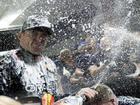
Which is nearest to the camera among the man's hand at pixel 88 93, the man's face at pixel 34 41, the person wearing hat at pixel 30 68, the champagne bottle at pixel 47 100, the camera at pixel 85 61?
the champagne bottle at pixel 47 100

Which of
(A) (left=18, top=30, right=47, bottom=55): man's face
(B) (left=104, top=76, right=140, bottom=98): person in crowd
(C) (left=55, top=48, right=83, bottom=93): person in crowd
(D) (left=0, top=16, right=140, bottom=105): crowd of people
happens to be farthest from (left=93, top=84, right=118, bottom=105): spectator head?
(C) (left=55, top=48, right=83, bottom=93): person in crowd

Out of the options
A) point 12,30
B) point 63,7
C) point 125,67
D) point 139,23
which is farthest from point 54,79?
point 63,7

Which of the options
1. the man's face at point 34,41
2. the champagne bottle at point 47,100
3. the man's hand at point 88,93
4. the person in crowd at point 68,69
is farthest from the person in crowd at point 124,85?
the champagne bottle at point 47,100

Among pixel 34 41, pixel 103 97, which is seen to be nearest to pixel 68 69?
pixel 34 41

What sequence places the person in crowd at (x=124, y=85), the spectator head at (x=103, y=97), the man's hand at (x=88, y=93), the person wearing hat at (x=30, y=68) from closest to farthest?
1. the man's hand at (x=88, y=93)
2. the spectator head at (x=103, y=97)
3. the person wearing hat at (x=30, y=68)
4. the person in crowd at (x=124, y=85)

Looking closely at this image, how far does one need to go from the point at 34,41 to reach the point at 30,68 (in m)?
0.29

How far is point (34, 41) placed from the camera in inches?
175

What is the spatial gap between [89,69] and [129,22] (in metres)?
3.81

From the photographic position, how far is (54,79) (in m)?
4.52

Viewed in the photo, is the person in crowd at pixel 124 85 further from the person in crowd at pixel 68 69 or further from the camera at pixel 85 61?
the camera at pixel 85 61

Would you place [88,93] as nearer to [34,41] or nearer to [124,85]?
[34,41]

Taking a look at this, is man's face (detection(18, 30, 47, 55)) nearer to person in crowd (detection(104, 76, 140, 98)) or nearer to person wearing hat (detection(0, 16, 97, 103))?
person wearing hat (detection(0, 16, 97, 103))

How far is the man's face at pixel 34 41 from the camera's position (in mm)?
4453

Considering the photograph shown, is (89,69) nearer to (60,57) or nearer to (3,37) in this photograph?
(60,57)
